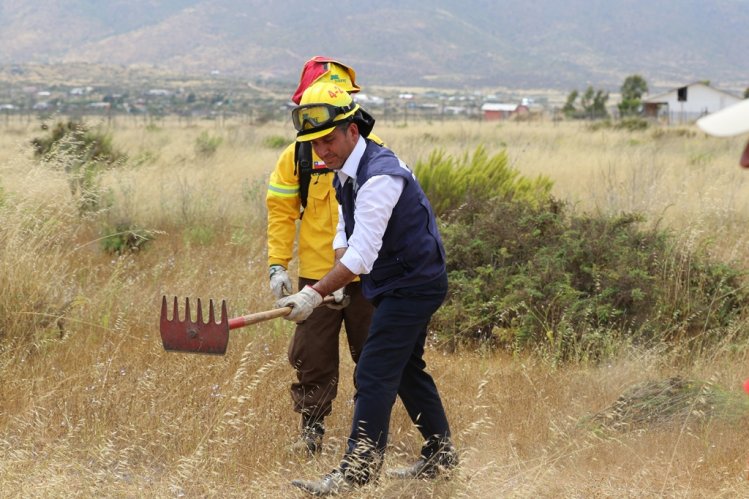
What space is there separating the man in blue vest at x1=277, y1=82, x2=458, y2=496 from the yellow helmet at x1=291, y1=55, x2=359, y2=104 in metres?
0.54

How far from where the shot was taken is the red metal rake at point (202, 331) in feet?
13.4

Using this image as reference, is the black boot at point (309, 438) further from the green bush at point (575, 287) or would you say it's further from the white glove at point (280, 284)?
the green bush at point (575, 287)

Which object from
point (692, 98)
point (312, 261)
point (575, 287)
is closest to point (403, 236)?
point (312, 261)

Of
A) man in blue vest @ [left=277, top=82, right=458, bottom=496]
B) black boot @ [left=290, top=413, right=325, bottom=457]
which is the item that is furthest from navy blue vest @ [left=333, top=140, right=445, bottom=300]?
black boot @ [left=290, top=413, right=325, bottom=457]

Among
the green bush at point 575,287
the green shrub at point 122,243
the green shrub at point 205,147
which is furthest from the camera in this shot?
the green shrub at point 205,147

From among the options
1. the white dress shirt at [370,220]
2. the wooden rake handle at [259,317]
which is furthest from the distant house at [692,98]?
the wooden rake handle at [259,317]

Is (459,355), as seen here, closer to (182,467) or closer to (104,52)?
(182,467)

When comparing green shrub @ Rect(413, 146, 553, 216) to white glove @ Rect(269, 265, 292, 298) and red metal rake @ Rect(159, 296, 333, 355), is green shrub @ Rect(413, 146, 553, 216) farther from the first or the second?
red metal rake @ Rect(159, 296, 333, 355)

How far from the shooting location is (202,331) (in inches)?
168

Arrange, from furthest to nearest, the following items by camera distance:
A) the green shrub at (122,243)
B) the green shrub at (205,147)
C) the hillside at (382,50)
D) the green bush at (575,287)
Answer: the hillside at (382,50)
the green shrub at (205,147)
the green shrub at (122,243)
the green bush at (575,287)

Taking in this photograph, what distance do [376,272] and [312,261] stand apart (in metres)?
0.69

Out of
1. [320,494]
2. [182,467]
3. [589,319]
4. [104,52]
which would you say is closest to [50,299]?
[182,467]

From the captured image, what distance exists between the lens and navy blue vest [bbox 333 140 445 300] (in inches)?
163

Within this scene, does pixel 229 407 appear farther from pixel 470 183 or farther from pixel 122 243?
pixel 470 183
